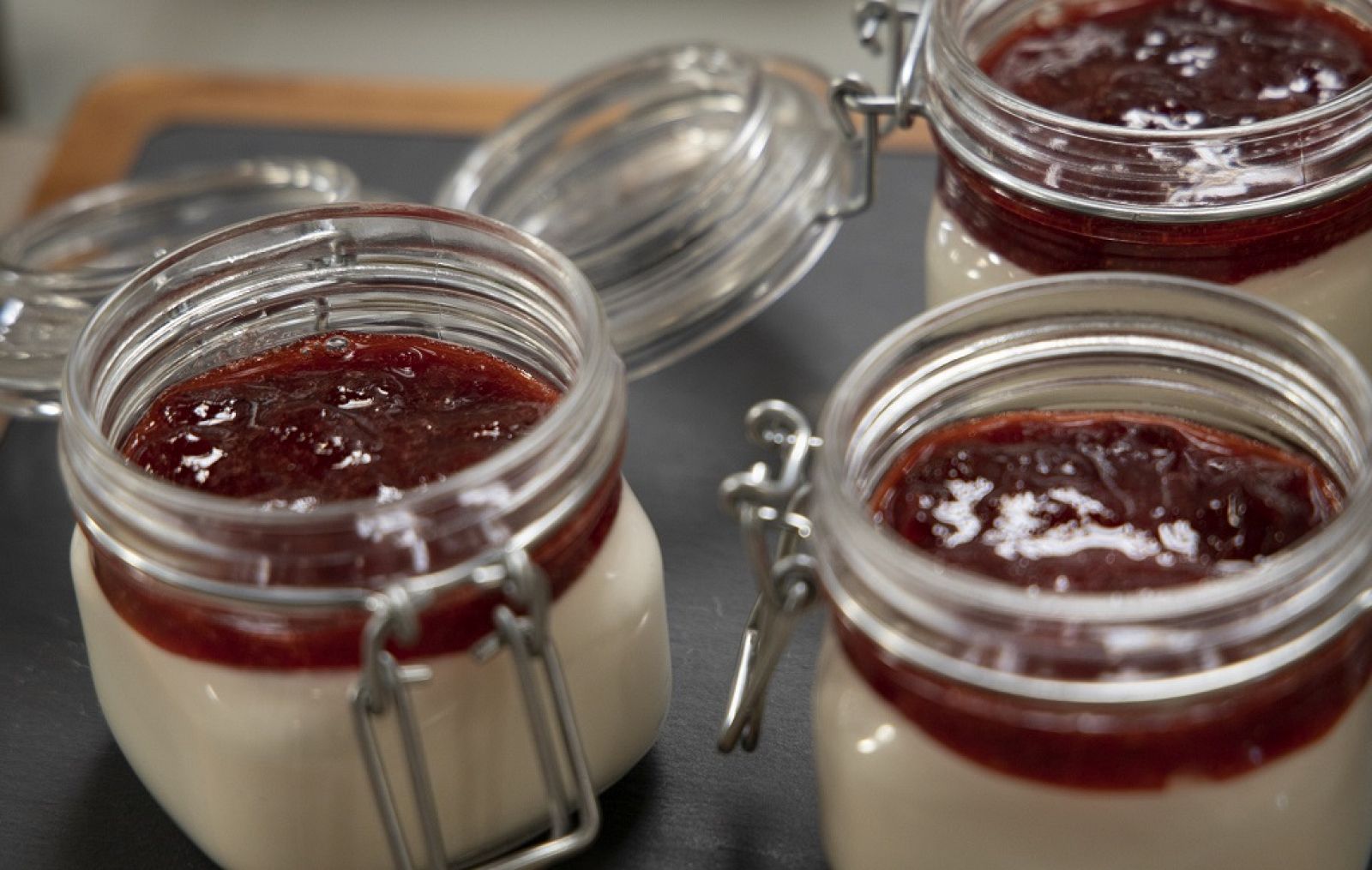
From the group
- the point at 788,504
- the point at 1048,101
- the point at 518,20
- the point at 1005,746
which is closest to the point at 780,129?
the point at 1048,101

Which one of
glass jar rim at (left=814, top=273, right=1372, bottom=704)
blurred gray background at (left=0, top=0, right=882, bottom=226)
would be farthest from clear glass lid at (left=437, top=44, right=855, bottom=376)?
blurred gray background at (left=0, top=0, right=882, bottom=226)

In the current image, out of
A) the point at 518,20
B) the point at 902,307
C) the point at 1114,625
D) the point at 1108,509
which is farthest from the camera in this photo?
the point at 518,20

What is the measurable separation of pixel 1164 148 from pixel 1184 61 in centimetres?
16

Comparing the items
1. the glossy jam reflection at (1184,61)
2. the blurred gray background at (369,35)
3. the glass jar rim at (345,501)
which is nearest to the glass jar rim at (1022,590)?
the glass jar rim at (345,501)

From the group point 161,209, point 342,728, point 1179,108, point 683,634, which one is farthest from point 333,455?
point 161,209

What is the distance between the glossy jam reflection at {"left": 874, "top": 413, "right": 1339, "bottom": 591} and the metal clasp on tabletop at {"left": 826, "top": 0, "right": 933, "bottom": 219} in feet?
0.94

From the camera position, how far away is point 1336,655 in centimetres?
78

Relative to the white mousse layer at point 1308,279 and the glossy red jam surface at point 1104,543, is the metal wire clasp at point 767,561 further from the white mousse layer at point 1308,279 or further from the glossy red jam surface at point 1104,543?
the white mousse layer at point 1308,279

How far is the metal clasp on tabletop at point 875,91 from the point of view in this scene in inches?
43.9

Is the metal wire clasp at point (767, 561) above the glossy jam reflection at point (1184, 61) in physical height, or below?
below

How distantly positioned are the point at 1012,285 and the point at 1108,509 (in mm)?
135

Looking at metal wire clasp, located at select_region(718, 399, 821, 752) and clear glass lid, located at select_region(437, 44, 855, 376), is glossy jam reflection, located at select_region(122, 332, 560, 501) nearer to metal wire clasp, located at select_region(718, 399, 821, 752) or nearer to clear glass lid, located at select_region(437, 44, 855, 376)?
metal wire clasp, located at select_region(718, 399, 821, 752)

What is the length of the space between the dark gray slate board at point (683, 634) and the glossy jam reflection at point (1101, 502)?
0.63ft

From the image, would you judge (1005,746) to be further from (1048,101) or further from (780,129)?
(780,129)
